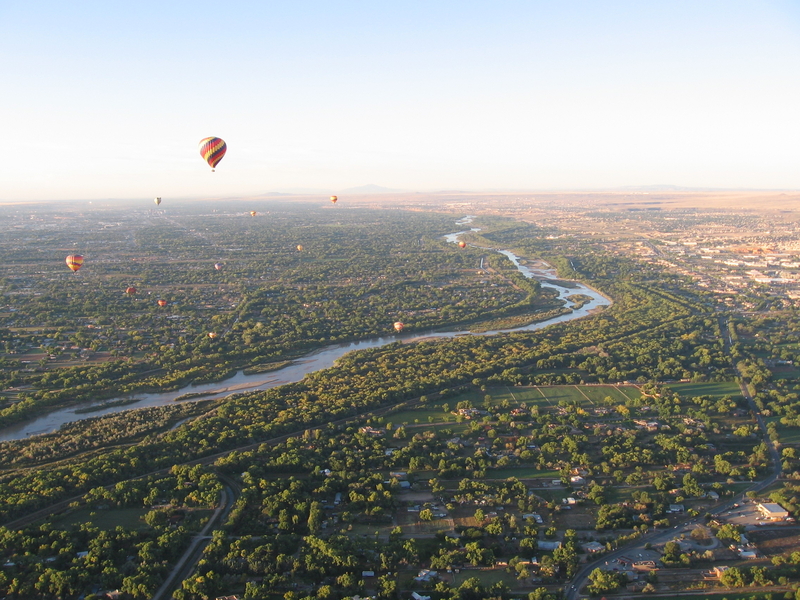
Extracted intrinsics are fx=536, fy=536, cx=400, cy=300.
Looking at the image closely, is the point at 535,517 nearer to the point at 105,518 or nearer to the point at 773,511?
the point at 773,511

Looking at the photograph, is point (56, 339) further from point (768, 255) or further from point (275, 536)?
point (768, 255)

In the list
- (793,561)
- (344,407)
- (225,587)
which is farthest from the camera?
(344,407)

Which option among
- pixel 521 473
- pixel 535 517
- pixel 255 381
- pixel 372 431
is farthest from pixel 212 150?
pixel 535 517

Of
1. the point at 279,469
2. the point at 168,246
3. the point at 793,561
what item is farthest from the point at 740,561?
the point at 168,246

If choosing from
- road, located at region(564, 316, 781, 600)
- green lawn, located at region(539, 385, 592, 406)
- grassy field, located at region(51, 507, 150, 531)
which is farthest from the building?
grassy field, located at region(51, 507, 150, 531)

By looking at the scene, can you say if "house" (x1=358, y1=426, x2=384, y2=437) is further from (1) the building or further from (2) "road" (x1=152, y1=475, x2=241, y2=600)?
(1) the building

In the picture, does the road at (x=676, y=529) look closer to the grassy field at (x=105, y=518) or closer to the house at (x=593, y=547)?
the house at (x=593, y=547)
